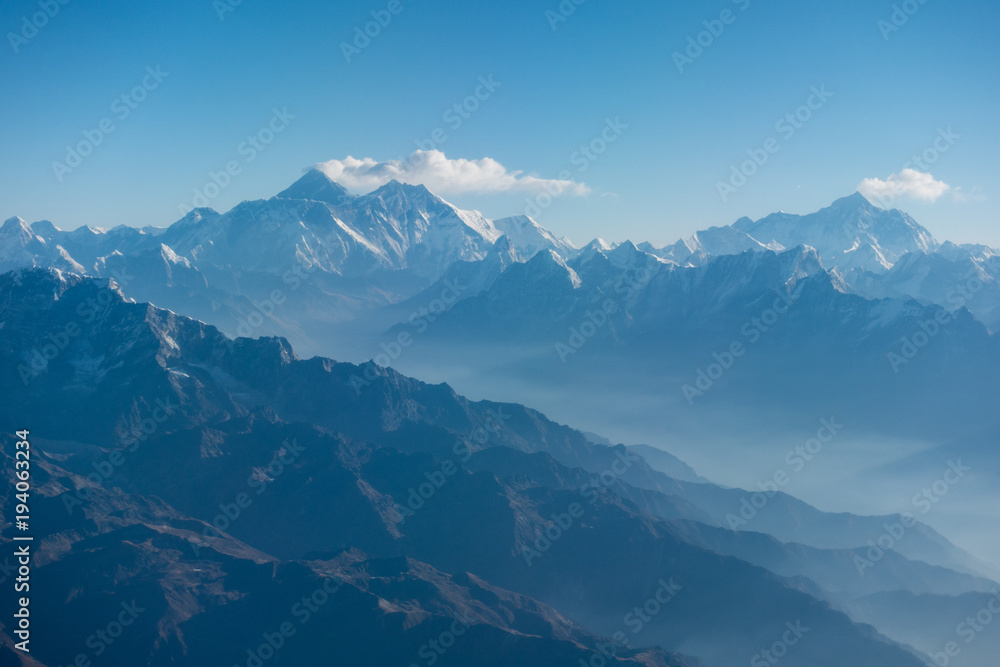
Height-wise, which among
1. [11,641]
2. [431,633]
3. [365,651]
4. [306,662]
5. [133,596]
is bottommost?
[11,641]

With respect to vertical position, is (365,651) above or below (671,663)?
below

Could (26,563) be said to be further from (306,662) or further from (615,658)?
(615,658)

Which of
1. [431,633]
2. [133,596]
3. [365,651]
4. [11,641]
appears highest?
[431,633]

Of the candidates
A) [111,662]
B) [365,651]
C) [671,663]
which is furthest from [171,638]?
[671,663]

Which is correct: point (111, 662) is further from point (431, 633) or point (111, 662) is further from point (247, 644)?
point (431, 633)

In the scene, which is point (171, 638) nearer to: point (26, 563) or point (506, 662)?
point (26, 563)

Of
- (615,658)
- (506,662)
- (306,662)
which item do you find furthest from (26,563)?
(615,658)

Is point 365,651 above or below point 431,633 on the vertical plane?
below

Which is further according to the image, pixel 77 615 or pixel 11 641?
pixel 77 615

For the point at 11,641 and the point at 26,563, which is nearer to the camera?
the point at 11,641
